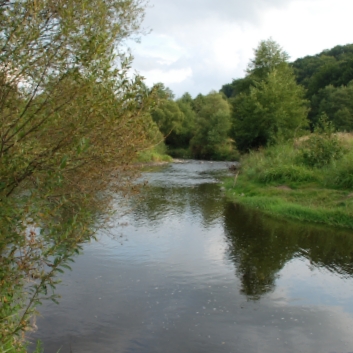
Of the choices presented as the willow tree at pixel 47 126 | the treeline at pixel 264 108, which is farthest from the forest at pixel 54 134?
the treeline at pixel 264 108

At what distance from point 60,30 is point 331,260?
9.95 m

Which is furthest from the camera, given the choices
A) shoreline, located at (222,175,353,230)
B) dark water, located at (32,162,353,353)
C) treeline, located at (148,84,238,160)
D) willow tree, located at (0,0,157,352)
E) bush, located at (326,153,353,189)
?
treeline, located at (148,84,238,160)

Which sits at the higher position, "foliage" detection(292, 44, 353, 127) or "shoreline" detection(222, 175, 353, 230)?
"foliage" detection(292, 44, 353, 127)

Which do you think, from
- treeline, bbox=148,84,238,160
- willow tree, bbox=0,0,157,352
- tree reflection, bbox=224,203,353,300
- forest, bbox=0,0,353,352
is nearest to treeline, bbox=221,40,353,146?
treeline, bbox=148,84,238,160

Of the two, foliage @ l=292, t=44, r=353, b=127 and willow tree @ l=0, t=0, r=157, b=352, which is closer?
willow tree @ l=0, t=0, r=157, b=352

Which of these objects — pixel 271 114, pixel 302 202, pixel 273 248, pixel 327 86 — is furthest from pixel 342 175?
pixel 327 86

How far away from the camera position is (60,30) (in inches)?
186

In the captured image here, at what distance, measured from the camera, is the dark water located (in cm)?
709

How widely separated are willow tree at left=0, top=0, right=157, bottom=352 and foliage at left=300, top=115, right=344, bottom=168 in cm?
1764

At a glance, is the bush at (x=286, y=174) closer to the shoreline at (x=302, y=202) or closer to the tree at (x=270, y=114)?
the shoreline at (x=302, y=202)

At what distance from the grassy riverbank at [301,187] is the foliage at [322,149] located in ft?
0.26

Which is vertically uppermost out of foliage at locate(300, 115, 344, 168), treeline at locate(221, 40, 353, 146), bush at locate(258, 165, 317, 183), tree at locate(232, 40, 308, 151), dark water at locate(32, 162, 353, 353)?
treeline at locate(221, 40, 353, 146)

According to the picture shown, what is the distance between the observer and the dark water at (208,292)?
23.3 ft

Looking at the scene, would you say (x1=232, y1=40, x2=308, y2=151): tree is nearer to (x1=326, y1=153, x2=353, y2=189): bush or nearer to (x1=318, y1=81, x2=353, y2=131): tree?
(x1=326, y1=153, x2=353, y2=189): bush
